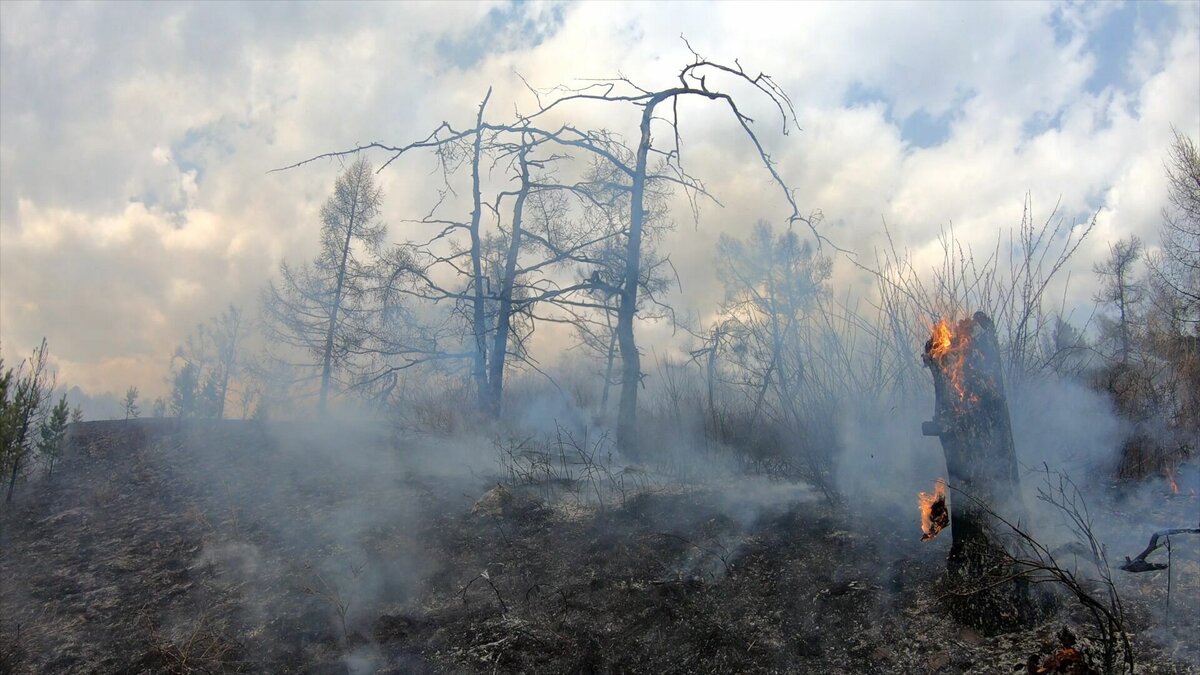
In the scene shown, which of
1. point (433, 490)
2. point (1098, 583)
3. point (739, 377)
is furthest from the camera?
point (739, 377)

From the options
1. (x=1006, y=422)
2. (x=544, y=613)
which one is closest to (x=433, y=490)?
(x=544, y=613)

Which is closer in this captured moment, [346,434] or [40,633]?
[40,633]

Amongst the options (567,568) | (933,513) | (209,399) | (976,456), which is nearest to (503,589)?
(567,568)

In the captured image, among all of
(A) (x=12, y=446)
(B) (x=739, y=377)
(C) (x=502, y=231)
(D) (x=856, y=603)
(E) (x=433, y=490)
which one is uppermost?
(C) (x=502, y=231)

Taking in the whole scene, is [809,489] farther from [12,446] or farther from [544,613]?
[12,446]

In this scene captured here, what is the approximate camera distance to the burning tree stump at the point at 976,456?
4.12m

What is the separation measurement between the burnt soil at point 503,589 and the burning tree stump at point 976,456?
0.25 meters

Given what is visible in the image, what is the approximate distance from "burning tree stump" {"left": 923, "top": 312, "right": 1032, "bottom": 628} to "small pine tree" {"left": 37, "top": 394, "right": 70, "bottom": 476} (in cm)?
1259

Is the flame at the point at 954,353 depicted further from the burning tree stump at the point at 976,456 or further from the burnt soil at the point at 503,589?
the burnt soil at the point at 503,589

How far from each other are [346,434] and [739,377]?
7.82m

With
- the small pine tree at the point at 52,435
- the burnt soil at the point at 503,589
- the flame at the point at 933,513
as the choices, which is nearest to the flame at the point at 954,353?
the flame at the point at 933,513

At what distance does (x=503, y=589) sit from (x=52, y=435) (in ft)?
31.2

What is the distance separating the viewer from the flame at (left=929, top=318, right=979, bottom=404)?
458cm

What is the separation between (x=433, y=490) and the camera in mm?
8164
